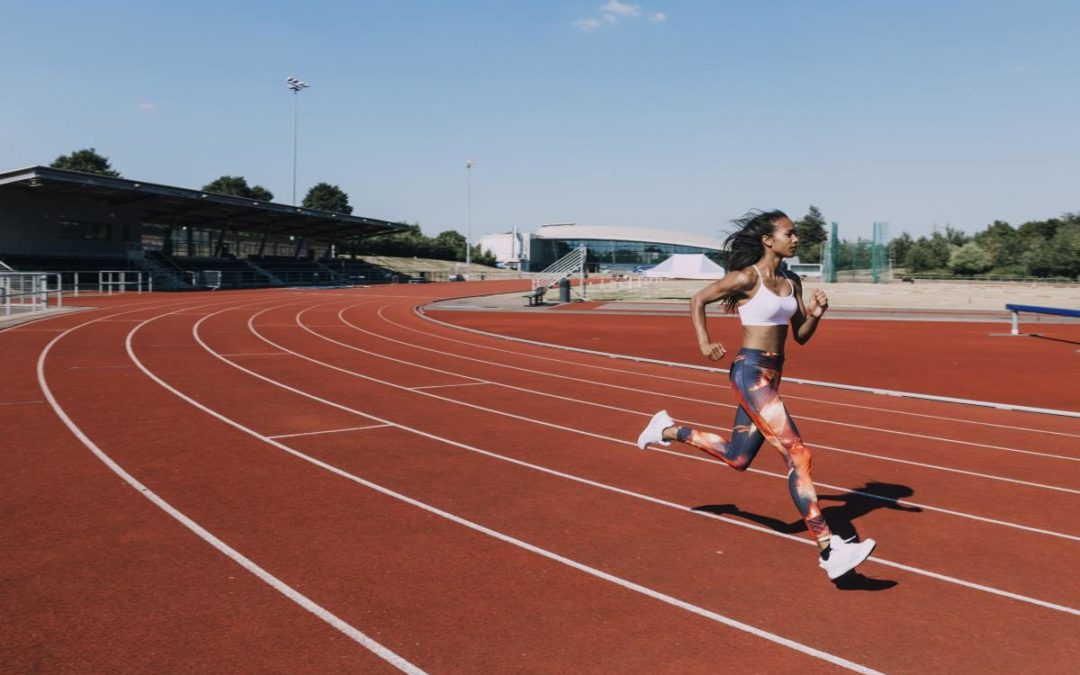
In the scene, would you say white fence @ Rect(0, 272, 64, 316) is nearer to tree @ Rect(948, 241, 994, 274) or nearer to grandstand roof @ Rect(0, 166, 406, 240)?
grandstand roof @ Rect(0, 166, 406, 240)

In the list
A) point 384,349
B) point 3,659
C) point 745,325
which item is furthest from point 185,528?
point 384,349

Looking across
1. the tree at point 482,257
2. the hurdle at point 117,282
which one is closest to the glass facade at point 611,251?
the tree at point 482,257

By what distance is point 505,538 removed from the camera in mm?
5453

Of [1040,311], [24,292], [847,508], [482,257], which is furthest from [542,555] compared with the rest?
[482,257]

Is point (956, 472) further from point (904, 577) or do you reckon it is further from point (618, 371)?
point (618, 371)

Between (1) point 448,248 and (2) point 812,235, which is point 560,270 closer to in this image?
(1) point 448,248

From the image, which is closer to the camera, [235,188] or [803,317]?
[803,317]

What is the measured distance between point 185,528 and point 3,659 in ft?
6.36

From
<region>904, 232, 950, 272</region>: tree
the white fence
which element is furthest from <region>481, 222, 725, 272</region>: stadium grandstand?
the white fence

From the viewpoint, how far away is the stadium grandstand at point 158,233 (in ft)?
134

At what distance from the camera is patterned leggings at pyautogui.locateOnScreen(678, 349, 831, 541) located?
4.64 m

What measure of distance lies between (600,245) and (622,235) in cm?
414

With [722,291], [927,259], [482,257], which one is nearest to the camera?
[722,291]

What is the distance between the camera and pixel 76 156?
336 ft
